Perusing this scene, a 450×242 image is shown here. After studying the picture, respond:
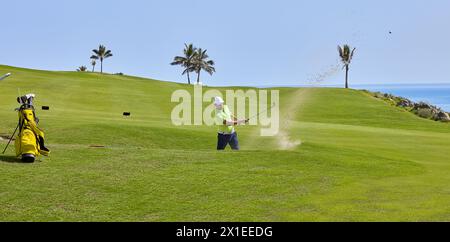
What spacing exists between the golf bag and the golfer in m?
5.64

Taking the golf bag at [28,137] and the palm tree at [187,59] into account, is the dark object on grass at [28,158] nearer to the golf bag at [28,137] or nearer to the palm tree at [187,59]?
the golf bag at [28,137]

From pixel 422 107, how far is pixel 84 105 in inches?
1304

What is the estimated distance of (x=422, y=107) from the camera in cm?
5506

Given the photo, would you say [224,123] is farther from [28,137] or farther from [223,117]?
[28,137]

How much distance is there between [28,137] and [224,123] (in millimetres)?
6388

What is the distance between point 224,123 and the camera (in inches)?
717

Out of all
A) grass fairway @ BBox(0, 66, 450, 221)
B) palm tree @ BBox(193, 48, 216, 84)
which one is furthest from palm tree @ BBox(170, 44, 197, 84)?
grass fairway @ BBox(0, 66, 450, 221)

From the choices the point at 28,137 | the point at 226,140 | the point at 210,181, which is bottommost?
the point at 210,181

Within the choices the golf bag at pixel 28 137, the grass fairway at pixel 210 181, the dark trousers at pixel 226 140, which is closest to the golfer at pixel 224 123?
the dark trousers at pixel 226 140

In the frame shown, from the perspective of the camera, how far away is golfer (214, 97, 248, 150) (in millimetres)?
18094

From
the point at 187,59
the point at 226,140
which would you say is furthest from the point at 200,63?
the point at 226,140

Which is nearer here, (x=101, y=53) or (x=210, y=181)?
(x=210, y=181)

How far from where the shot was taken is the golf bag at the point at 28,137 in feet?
47.1
